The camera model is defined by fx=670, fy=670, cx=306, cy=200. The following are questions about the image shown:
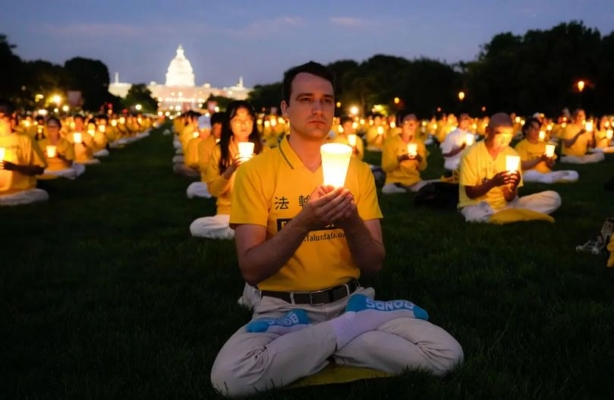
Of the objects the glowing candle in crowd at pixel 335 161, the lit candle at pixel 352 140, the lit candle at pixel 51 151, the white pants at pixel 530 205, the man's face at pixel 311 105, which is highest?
the man's face at pixel 311 105

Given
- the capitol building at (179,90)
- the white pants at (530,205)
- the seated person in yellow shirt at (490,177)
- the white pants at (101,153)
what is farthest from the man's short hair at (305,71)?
the capitol building at (179,90)

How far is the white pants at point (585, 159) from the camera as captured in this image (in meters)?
16.1

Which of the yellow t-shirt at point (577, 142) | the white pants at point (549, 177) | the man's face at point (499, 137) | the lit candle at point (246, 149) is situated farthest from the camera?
the yellow t-shirt at point (577, 142)

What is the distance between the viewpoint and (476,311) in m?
4.32

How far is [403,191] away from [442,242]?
14.0ft

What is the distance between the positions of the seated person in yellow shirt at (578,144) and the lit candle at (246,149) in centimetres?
1257

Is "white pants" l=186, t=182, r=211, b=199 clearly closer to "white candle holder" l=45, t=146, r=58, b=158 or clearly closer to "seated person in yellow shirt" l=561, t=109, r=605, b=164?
"white candle holder" l=45, t=146, r=58, b=158

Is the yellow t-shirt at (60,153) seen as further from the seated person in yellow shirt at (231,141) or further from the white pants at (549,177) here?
the white pants at (549,177)

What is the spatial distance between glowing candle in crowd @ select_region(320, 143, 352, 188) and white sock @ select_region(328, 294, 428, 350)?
0.77 metres

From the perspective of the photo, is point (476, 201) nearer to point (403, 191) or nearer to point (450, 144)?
point (403, 191)

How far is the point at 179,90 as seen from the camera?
175000 mm

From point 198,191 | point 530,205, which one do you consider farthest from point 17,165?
point 530,205

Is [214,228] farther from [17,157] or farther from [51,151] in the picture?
[51,151]

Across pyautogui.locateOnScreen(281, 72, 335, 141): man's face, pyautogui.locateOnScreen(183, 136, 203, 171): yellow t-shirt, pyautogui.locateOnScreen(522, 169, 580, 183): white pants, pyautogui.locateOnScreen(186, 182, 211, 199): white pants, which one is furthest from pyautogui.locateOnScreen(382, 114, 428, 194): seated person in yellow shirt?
pyautogui.locateOnScreen(281, 72, 335, 141): man's face
